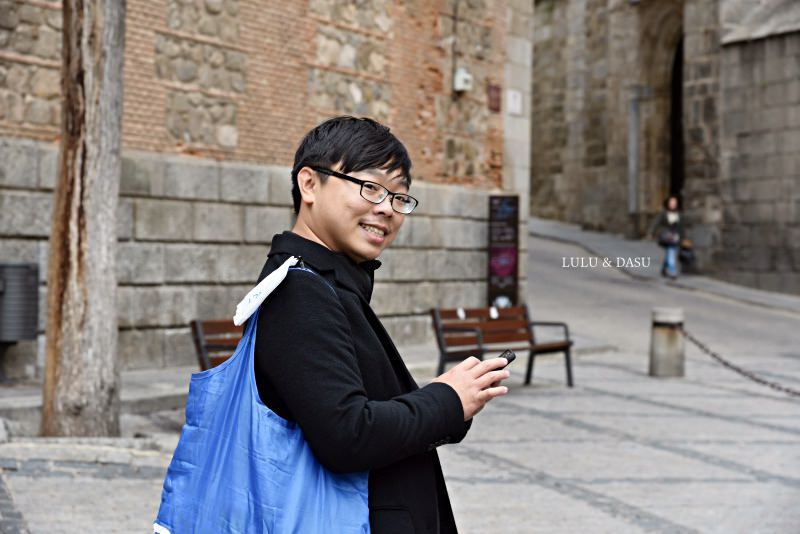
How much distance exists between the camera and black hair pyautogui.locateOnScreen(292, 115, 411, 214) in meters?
2.17

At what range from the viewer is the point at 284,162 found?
12.8m

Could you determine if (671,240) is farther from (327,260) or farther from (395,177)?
(327,260)

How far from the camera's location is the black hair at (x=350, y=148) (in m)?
2.17

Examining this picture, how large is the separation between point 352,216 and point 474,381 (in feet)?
1.29

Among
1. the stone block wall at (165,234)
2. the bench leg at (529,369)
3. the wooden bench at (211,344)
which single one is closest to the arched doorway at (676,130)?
the stone block wall at (165,234)

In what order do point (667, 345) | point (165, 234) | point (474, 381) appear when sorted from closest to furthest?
point (474, 381) < point (165, 234) < point (667, 345)

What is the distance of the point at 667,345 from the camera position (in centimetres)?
1212

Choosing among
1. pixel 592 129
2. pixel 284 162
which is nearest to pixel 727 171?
pixel 592 129

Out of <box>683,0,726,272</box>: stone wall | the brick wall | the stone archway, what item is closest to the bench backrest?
the brick wall

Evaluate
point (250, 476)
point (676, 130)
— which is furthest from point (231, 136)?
point (676, 130)

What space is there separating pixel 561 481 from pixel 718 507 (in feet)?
3.16

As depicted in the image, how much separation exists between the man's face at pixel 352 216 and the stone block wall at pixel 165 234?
7869 millimetres

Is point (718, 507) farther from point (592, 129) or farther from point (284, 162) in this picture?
point (592, 129)

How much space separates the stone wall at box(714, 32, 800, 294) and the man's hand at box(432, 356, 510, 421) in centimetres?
2109
